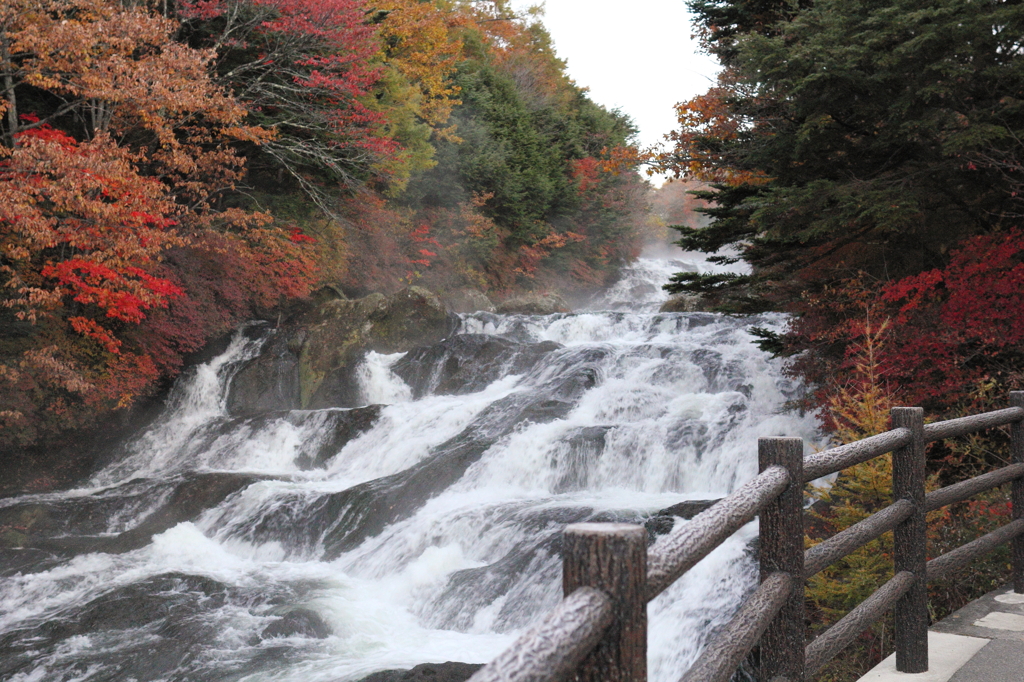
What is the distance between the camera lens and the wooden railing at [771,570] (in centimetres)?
134

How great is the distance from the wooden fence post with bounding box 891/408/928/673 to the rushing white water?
7.28ft

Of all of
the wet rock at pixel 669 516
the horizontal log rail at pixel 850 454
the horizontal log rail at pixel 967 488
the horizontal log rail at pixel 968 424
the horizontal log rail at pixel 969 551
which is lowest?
the wet rock at pixel 669 516

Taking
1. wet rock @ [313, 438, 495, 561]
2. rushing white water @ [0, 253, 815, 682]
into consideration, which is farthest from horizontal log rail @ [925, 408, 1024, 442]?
wet rock @ [313, 438, 495, 561]

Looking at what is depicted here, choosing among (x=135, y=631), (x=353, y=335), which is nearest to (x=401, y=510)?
(x=135, y=631)

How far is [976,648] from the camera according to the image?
3.45m

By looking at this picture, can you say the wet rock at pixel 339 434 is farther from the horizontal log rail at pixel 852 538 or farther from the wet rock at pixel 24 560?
the horizontal log rail at pixel 852 538

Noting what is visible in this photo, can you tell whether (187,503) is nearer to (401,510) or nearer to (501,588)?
(401,510)

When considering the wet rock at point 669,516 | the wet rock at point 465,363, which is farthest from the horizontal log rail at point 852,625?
the wet rock at point 465,363

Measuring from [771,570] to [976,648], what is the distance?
1842 millimetres

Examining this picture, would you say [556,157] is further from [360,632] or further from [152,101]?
[360,632]

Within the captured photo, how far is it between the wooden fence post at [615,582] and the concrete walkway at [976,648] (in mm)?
2428

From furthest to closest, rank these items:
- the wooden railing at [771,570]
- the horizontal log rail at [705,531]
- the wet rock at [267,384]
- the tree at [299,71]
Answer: the wet rock at [267,384] < the tree at [299,71] < the horizontal log rail at [705,531] < the wooden railing at [771,570]

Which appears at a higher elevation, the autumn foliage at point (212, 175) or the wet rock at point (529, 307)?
the autumn foliage at point (212, 175)

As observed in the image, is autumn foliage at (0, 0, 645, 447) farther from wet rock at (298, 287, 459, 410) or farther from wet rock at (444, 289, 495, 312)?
wet rock at (298, 287, 459, 410)
